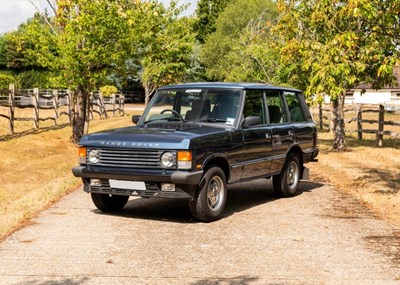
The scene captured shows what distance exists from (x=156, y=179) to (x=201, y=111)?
179 centimetres

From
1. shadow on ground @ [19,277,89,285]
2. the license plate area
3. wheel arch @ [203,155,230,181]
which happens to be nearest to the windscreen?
wheel arch @ [203,155,230,181]

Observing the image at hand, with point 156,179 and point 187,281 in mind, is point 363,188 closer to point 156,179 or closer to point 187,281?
point 156,179

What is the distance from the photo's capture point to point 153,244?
306 inches

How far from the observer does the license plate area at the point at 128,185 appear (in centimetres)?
900

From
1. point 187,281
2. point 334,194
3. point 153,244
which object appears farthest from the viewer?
point 334,194

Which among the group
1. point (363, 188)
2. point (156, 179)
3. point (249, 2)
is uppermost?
point (249, 2)

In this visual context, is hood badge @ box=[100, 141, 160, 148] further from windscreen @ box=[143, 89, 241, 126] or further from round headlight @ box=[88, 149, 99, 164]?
windscreen @ box=[143, 89, 241, 126]

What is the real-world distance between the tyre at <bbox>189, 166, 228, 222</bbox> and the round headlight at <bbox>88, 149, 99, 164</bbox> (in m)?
1.50

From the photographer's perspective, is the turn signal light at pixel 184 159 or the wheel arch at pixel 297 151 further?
the wheel arch at pixel 297 151

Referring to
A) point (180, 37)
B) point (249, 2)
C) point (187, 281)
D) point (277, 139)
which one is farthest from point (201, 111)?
point (249, 2)

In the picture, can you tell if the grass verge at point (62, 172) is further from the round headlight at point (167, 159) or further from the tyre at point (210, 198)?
the tyre at point (210, 198)

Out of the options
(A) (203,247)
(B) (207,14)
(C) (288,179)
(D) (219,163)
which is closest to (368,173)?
(C) (288,179)

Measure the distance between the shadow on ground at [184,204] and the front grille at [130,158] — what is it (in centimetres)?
96

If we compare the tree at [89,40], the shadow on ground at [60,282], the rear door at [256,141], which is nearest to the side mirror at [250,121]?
the rear door at [256,141]
